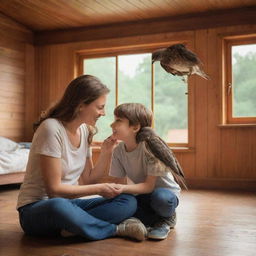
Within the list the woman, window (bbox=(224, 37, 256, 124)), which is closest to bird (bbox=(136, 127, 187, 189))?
the woman

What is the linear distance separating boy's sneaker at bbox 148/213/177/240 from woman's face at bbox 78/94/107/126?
67 cm

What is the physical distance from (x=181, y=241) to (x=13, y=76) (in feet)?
11.9

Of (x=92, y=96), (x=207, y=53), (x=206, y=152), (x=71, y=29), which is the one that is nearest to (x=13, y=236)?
(x=92, y=96)

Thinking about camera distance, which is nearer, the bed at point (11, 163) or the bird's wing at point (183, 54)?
the bird's wing at point (183, 54)

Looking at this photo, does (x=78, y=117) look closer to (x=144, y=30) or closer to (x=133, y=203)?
(x=133, y=203)

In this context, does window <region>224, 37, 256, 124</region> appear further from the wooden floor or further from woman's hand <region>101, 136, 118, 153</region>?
woman's hand <region>101, 136, 118, 153</region>

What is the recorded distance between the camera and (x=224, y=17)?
4117 mm

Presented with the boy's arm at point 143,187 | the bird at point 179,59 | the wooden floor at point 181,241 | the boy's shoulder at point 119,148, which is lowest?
the wooden floor at point 181,241

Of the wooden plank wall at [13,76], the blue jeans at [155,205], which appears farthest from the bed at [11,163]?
the blue jeans at [155,205]

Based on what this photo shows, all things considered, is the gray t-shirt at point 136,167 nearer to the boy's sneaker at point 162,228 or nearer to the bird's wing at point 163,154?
the bird's wing at point 163,154

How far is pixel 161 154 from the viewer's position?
6.55 feet

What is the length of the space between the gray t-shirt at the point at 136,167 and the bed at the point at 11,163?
187 centimetres

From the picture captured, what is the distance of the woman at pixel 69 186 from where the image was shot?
5.87ft

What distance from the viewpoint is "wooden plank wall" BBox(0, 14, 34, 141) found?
4684mm
